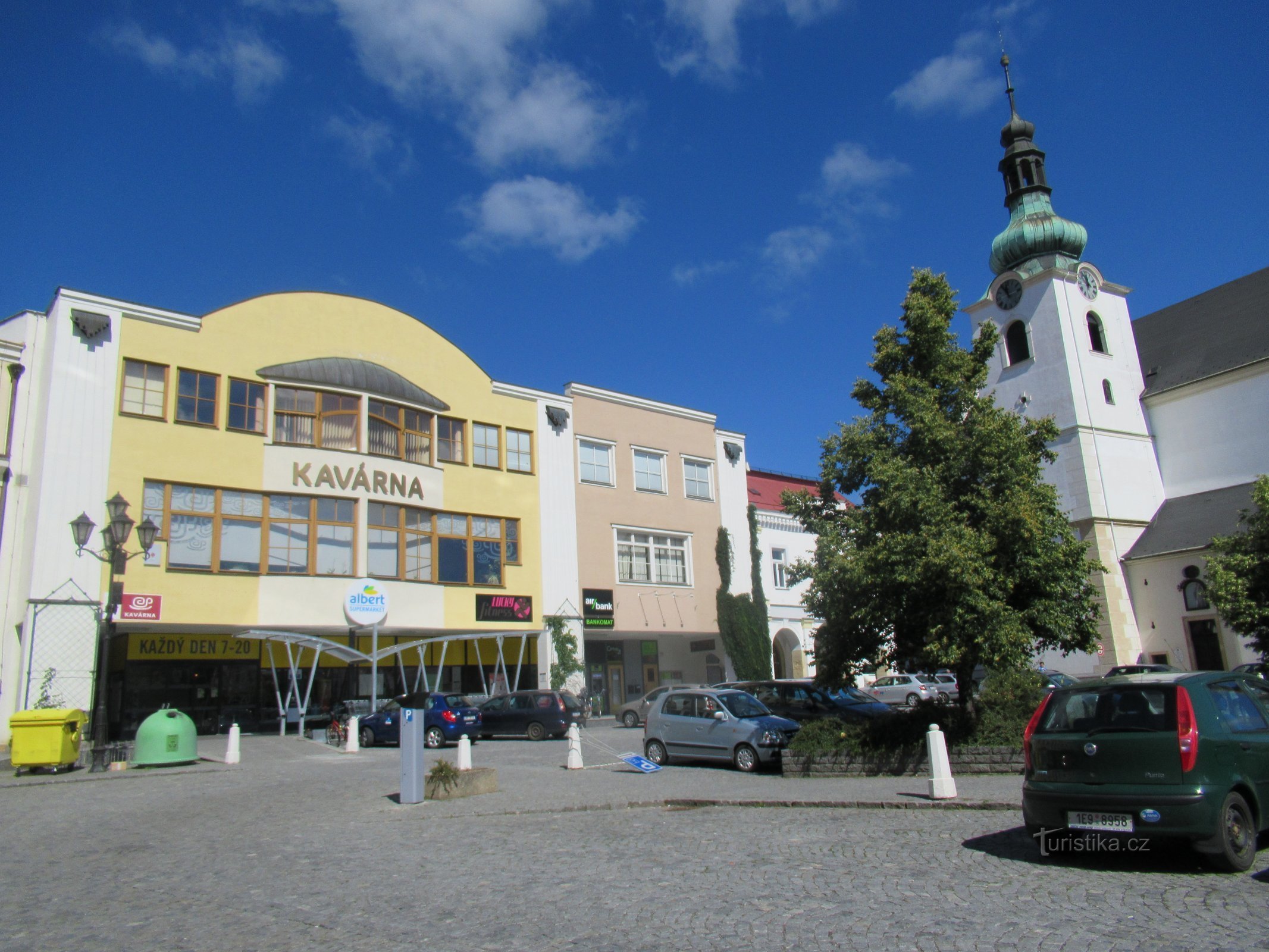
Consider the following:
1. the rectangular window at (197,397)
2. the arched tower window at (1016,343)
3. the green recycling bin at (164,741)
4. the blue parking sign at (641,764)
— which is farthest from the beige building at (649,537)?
Result: the arched tower window at (1016,343)

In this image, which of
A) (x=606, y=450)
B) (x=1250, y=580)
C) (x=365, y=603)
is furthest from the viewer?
(x=606, y=450)

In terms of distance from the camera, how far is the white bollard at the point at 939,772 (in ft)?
35.3

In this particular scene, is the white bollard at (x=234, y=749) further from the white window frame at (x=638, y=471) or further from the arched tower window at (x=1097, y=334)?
the arched tower window at (x=1097, y=334)

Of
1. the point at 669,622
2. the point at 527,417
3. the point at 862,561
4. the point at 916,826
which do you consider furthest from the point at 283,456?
the point at 916,826

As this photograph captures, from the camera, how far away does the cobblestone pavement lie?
5812 millimetres

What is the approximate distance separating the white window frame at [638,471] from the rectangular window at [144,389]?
17.1 meters

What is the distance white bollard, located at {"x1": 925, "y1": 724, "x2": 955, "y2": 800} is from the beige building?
77.6 ft

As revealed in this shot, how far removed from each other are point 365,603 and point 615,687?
41.4 feet

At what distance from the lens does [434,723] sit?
76.2ft

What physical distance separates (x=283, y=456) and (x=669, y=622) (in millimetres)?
15785

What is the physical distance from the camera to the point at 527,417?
113 ft

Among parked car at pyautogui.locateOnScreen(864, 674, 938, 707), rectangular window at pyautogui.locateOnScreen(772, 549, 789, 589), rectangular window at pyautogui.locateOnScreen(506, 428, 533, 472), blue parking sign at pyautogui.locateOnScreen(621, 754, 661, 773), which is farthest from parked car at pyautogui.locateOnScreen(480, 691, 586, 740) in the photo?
rectangular window at pyautogui.locateOnScreen(772, 549, 789, 589)

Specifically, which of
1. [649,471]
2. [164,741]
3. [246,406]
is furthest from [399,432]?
[164,741]

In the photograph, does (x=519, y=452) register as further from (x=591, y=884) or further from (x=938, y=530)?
(x=591, y=884)
